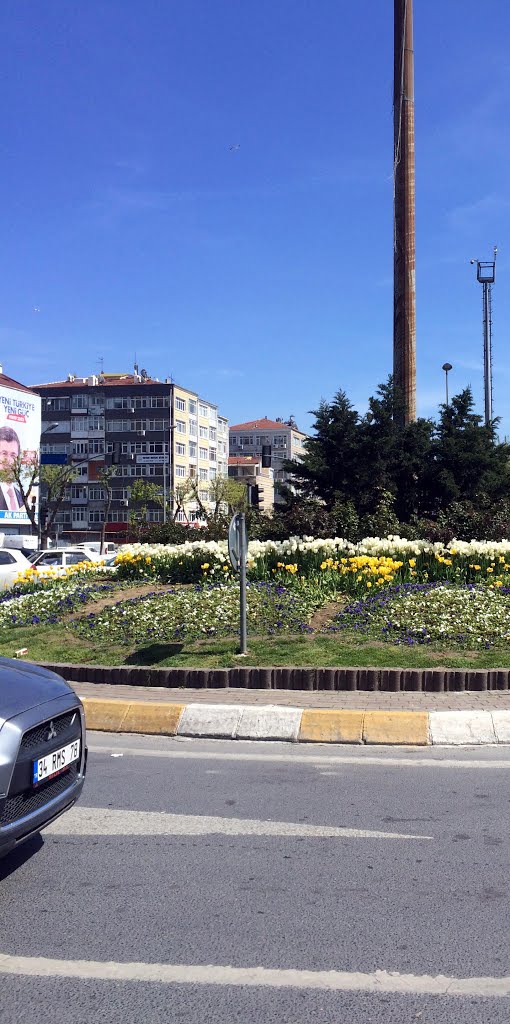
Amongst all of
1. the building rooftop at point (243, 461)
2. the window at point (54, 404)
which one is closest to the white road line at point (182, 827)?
the window at point (54, 404)

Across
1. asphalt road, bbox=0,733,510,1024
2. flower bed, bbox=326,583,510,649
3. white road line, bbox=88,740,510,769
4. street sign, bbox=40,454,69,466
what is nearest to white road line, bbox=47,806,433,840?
asphalt road, bbox=0,733,510,1024

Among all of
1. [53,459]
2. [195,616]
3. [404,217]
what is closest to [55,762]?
[195,616]

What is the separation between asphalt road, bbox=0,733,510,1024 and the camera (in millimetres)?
3092

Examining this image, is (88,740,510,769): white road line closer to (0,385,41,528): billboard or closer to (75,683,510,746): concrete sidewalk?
(75,683,510,746): concrete sidewalk

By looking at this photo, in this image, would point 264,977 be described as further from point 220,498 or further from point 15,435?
point 15,435

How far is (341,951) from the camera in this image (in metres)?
3.41

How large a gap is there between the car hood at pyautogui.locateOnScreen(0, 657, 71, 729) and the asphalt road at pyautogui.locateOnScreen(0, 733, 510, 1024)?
35.1 inches

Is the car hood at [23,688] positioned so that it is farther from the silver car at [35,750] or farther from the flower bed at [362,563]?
the flower bed at [362,563]

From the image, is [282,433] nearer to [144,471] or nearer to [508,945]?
[144,471]

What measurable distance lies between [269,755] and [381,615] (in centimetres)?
384

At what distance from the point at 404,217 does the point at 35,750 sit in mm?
16176

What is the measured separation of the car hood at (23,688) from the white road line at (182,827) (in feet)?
3.27

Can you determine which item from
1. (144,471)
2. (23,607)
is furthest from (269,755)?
(144,471)

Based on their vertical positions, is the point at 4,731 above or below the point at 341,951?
above
